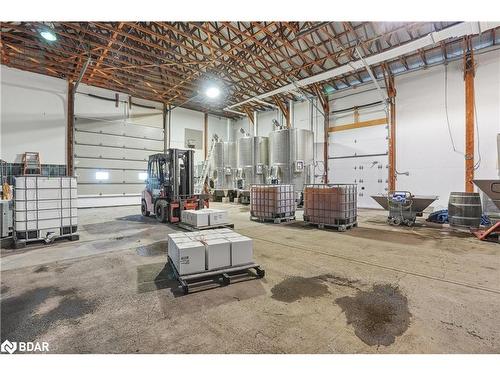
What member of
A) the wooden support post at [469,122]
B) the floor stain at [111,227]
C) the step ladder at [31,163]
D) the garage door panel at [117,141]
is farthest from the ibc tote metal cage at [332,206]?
the step ladder at [31,163]

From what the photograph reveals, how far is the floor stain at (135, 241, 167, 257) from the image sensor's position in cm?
521

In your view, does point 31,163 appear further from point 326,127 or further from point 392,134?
point 392,134

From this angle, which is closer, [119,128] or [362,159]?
[362,159]

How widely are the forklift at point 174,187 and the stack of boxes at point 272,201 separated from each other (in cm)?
192

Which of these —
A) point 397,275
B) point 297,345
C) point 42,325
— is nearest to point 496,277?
point 397,275

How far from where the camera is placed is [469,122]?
10.1 m

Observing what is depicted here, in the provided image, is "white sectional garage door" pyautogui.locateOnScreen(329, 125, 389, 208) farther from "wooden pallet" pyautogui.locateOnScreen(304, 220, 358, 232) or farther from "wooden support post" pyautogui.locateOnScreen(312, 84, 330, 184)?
"wooden pallet" pyautogui.locateOnScreen(304, 220, 358, 232)

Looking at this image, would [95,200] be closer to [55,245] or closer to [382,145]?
[55,245]

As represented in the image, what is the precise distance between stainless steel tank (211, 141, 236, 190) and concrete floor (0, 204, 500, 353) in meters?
12.3

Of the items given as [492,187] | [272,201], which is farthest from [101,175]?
[492,187]

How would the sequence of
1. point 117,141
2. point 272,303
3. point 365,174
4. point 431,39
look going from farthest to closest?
point 117,141 → point 365,174 → point 431,39 → point 272,303

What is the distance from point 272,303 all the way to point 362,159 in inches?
491

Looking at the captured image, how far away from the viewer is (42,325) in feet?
8.52

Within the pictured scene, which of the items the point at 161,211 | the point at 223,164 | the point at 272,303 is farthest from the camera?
the point at 223,164
